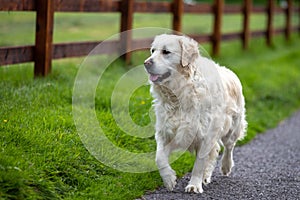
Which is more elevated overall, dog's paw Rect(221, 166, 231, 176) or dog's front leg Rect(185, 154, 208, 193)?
dog's front leg Rect(185, 154, 208, 193)

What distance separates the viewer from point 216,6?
52.8 feet

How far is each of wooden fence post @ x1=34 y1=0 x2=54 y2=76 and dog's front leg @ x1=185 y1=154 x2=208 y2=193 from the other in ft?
11.7

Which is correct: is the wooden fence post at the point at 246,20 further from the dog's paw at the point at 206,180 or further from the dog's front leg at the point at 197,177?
the dog's front leg at the point at 197,177

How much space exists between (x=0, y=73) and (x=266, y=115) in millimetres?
4651

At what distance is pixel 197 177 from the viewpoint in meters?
6.36

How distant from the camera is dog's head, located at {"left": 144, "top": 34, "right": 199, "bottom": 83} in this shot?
6.24m

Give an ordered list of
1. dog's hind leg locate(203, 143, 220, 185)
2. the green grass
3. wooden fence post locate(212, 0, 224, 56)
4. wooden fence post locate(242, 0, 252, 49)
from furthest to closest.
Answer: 1. wooden fence post locate(242, 0, 252, 49)
2. wooden fence post locate(212, 0, 224, 56)
3. dog's hind leg locate(203, 143, 220, 185)
4. the green grass

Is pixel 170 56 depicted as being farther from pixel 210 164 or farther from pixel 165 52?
pixel 210 164

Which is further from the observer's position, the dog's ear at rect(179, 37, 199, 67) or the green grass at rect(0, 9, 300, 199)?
the dog's ear at rect(179, 37, 199, 67)

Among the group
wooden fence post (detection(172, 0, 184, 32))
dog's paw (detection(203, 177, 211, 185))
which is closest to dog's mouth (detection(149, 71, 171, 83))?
dog's paw (detection(203, 177, 211, 185))

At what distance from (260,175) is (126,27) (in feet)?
17.1

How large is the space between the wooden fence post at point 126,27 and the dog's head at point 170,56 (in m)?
5.24

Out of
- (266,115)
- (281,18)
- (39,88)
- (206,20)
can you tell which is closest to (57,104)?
(39,88)

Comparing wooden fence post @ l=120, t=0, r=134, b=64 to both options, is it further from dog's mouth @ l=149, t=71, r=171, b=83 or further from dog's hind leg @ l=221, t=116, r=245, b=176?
dog's mouth @ l=149, t=71, r=171, b=83
